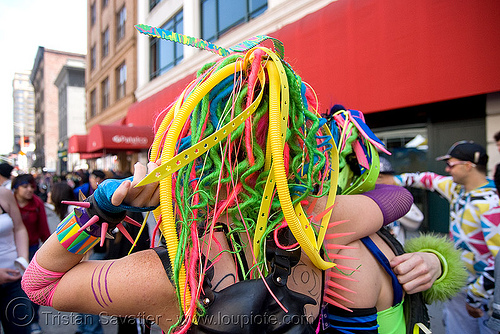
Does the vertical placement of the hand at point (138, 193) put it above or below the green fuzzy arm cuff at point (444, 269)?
above

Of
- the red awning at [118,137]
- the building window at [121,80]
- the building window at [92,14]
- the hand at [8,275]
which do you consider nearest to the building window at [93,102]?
the building window at [92,14]

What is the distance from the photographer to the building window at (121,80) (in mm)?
15812

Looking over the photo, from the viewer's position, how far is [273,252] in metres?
0.95

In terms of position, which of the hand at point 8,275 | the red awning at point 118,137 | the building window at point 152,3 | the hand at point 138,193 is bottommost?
the hand at point 8,275

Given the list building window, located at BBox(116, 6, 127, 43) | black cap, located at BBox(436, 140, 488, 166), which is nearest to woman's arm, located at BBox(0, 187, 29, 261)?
black cap, located at BBox(436, 140, 488, 166)

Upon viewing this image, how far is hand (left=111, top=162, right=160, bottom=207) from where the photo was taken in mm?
805

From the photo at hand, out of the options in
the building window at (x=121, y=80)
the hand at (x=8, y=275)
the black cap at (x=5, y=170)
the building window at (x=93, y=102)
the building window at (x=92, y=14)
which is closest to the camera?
the hand at (x=8, y=275)

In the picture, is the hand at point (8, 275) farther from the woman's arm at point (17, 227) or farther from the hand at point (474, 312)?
the hand at point (474, 312)

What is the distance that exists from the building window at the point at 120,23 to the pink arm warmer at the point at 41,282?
1772cm

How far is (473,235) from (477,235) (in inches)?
1.1

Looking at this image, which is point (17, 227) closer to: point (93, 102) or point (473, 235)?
point (473, 235)

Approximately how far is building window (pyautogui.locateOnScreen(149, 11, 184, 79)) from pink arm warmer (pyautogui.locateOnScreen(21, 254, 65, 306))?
455 inches

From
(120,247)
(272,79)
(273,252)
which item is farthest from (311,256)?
(120,247)

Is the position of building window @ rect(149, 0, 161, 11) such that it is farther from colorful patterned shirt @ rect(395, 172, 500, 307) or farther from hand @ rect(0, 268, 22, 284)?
colorful patterned shirt @ rect(395, 172, 500, 307)
